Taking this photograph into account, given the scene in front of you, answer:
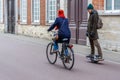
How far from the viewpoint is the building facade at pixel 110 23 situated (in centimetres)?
1572

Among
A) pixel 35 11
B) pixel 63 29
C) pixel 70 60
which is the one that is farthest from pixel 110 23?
pixel 35 11

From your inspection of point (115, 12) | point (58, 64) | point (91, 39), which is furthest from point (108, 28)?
point (58, 64)

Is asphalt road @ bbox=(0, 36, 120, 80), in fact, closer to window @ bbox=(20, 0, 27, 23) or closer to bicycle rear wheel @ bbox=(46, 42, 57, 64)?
Result: bicycle rear wheel @ bbox=(46, 42, 57, 64)

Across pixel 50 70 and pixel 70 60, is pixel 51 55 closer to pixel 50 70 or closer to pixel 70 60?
pixel 70 60

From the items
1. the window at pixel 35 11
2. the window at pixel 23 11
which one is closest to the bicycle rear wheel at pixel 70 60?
the window at pixel 35 11

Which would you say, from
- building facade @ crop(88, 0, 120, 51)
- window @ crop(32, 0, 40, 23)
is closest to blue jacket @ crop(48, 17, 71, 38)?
building facade @ crop(88, 0, 120, 51)

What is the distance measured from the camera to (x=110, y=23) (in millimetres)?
16141

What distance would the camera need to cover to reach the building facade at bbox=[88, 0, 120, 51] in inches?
619

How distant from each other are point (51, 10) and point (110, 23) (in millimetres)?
7671

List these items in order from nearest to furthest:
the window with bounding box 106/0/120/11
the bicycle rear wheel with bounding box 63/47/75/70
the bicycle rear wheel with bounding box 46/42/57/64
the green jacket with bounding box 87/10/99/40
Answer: the bicycle rear wheel with bounding box 63/47/75/70 → the bicycle rear wheel with bounding box 46/42/57/64 → the green jacket with bounding box 87/10/99/40 → the window with bounding box 106/0/120/11

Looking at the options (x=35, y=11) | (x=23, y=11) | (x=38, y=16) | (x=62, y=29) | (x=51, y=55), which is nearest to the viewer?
(x=62, y=29)

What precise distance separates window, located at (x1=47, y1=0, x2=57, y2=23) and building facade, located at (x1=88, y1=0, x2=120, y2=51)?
6.04 meters

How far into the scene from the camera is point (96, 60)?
483 inches

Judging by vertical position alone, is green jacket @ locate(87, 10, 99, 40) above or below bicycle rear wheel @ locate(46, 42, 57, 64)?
above
